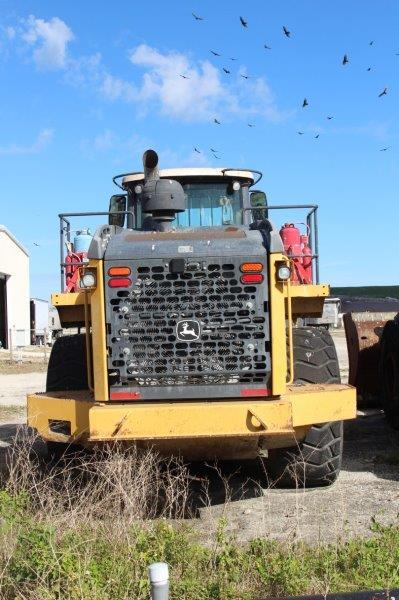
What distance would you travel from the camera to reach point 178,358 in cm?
572

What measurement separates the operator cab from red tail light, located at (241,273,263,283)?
199cm

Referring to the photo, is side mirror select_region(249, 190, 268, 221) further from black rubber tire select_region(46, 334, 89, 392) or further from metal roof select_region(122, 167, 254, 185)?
black rubber tire select_region(46, 334, 89, 392)

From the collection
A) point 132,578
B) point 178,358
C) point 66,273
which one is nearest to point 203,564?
point 132,578

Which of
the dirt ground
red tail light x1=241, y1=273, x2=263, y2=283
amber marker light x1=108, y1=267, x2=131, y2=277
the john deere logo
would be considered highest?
amber marker light x1=108, y1=267, x2=131, y2=277

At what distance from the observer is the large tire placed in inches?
256

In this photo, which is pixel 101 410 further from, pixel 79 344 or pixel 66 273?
pixel 66 273

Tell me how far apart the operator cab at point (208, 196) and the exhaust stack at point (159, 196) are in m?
0.62

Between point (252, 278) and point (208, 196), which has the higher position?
point (208, 196)

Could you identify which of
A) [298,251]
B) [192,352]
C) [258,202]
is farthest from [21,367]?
[192,352]

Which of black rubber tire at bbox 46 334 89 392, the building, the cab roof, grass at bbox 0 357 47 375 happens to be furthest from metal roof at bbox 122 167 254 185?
the building

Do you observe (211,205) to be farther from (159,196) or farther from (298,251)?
(159,196)

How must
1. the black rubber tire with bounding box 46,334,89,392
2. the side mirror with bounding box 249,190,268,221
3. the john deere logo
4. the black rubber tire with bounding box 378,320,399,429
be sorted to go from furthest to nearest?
the black rubber tire with bounding box 378,320,399,429, the side mirror with bounding box 249,190,268,221, the black rubber tire with bounding box 46,334,89,392, the john deere logo

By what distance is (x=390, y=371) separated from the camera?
8.88 m

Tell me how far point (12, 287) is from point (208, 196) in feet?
117
